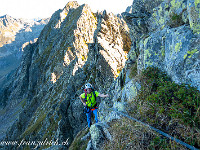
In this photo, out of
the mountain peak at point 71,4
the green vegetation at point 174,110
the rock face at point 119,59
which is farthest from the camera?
the mountain peak at point 71,4

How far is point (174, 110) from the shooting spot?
553cm

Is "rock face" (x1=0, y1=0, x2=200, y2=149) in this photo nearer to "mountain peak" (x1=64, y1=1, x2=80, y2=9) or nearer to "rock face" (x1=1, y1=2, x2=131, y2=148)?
A: "rock face" (x1=1, y1=2, x2=131, y2=148)

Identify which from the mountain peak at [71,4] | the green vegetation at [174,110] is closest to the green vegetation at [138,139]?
the green vegetation at [174,110]

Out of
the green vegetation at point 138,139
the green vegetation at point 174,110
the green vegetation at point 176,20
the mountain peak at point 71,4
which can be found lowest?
the green vegetation at point 138,139

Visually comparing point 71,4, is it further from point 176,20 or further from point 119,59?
point 176,20

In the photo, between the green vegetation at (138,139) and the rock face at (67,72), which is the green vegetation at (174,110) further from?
the rock face at (67,72)

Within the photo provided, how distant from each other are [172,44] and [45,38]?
147598mm

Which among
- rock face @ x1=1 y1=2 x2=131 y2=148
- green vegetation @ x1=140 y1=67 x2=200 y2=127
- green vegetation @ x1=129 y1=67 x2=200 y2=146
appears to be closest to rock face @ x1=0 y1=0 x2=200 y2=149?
rock face @ x1=1 y1=2 x2=131 y2=148

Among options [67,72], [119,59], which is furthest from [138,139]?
[67,72]

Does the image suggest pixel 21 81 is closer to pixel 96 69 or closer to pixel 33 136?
→ pixel 33 136

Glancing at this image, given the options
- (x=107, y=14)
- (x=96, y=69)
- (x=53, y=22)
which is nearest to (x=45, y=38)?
(x=53, y=22)

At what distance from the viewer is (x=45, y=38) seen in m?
136

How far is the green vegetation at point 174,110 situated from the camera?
15.8 ft

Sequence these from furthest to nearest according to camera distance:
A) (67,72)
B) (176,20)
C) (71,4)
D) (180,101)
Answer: (71,4) < (67,72) < (176,20) < (180,101)
